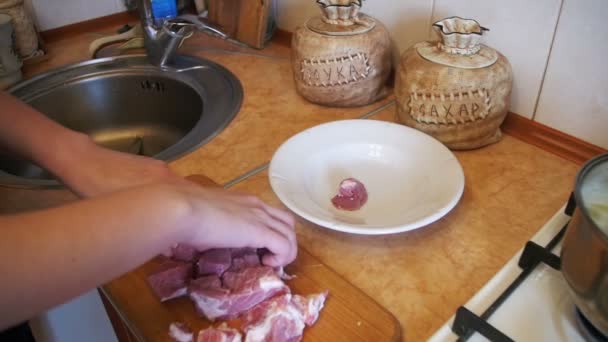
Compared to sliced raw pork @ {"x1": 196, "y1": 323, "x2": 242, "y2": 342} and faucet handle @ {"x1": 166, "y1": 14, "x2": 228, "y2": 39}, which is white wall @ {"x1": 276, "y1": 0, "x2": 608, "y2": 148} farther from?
sliced raw pork @ {"x1": 196, "y1": 323, "x2": 242, "y2": 342}

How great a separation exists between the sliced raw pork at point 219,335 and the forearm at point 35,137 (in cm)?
29

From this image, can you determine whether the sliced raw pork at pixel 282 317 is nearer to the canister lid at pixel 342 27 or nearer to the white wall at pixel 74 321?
the white wall at pixel 74 321

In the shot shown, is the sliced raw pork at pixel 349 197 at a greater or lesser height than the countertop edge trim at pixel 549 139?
lesser

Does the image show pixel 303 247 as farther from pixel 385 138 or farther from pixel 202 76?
pixel 202 76

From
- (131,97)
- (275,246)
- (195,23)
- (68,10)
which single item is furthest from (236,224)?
(68,10)

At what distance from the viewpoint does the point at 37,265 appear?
1.16 feet

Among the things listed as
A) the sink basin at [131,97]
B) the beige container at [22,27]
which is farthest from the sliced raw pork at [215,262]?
the beige container at [22,27]

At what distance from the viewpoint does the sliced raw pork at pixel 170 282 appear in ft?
1.78

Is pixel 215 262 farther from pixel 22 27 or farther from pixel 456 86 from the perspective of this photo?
pixel 22 27

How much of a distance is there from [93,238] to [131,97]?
0.87m

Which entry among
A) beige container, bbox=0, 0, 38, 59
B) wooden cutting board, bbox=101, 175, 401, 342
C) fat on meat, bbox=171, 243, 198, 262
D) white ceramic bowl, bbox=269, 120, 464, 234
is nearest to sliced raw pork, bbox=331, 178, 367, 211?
white ceramic bowl, bbox=269, 120, 464, 234

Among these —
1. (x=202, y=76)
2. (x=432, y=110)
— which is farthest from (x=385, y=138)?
(x=202, y=76)

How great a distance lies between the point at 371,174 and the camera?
741 mm

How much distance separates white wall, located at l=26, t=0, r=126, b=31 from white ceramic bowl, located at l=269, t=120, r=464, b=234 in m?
0.91
